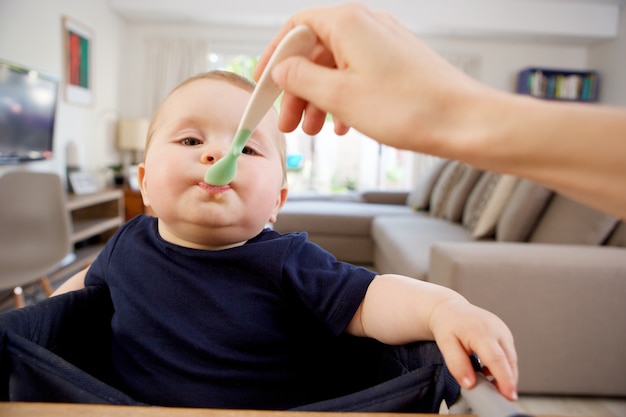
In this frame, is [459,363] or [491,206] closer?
[459,363]

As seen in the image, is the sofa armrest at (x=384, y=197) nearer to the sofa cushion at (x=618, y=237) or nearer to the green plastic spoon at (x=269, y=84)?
the sofa cushion at (x=618, y=237)

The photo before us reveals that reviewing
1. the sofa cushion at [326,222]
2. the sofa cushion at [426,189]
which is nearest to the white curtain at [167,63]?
the sofa cushion at [326,222]

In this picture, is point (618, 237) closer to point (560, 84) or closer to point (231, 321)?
point (231, 321)

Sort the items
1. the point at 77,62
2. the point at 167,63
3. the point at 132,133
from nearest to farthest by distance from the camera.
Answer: the point at 77,62 < the point at 132,133 < the point at 167,63

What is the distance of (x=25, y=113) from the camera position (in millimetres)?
3213

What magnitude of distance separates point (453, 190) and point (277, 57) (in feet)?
10.9

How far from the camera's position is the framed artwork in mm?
4215

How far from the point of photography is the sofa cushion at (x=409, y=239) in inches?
83.3

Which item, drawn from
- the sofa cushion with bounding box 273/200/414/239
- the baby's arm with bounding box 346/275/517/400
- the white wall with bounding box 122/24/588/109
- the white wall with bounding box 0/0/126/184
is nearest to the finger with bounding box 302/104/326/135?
the baby's arm with bounding box 346/275/517/400

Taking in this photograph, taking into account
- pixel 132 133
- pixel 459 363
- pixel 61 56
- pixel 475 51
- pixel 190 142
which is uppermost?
pixel 475 51

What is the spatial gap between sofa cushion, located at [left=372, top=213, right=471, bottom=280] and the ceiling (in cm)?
328

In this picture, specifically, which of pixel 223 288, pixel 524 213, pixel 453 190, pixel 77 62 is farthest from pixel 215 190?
pixel 77 62

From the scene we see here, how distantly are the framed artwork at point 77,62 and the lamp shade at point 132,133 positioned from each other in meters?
0.50

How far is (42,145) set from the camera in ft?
11.6
